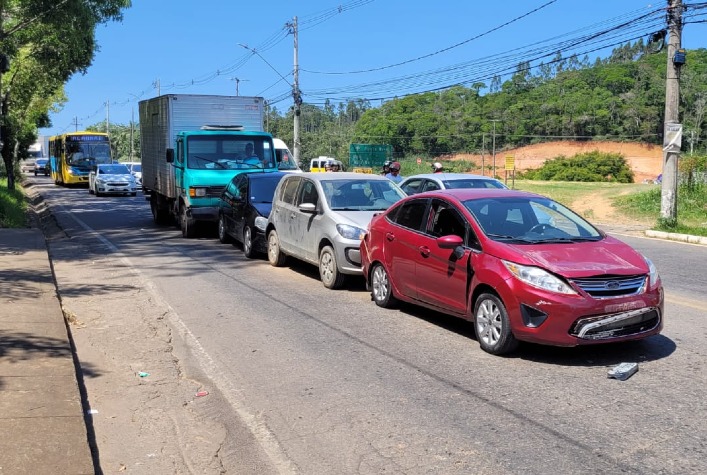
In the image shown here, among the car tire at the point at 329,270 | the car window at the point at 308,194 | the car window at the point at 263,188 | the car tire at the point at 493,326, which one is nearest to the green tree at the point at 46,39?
the car window at the point at 263,188

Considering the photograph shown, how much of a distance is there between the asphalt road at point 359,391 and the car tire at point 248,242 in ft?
11.6

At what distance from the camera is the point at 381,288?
9305mm

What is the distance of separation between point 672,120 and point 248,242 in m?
12.2

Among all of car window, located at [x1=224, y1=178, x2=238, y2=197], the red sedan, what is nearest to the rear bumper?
car window, located at [x1=224, y1=178, x2=238, y2=197]

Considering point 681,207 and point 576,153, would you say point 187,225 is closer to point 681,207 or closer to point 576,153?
point 681,207

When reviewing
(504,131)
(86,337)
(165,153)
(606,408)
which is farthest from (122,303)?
(504,131)

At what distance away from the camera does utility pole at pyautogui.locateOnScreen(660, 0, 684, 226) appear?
19.4 metres

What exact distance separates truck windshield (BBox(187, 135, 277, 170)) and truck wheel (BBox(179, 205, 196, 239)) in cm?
118

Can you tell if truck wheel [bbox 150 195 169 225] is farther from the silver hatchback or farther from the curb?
the curb

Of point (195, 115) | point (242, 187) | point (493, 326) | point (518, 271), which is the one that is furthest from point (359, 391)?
point (195, 115)

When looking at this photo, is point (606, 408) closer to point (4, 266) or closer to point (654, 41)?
point (4, 266)

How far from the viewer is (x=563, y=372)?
6453mm

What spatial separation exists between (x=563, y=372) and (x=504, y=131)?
321ft

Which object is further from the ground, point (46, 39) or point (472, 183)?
point (46, 39)
